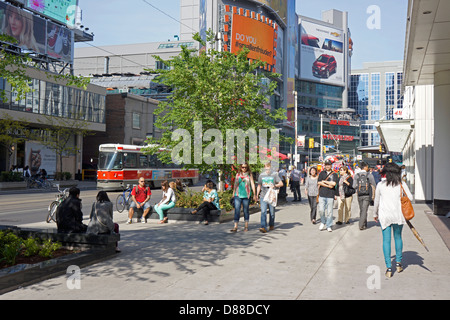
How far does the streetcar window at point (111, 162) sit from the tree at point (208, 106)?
14120 millimetres

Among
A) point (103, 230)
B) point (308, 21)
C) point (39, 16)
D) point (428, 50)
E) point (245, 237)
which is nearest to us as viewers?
point (103, 230)

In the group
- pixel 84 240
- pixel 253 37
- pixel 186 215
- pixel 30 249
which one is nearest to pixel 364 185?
pixel 186 215

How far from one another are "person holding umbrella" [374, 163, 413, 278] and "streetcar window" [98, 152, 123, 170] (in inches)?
1000

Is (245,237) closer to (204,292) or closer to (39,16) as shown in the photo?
(204,292)

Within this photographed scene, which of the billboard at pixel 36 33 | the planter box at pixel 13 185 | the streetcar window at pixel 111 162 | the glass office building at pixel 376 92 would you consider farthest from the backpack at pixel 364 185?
the glass office building at pixel 376 92

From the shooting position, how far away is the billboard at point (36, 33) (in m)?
45.5

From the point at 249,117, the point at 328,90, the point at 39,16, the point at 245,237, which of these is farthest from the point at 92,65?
the point at 245,237

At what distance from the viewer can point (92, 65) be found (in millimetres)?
109688

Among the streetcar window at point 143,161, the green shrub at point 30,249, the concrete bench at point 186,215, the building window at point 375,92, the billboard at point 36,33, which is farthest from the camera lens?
the building window at point 375,92

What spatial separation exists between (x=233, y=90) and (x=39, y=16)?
42.1 metres

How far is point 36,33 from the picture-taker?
49562 mm

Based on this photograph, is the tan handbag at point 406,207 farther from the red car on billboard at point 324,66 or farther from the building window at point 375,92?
the building window at point 375,92
